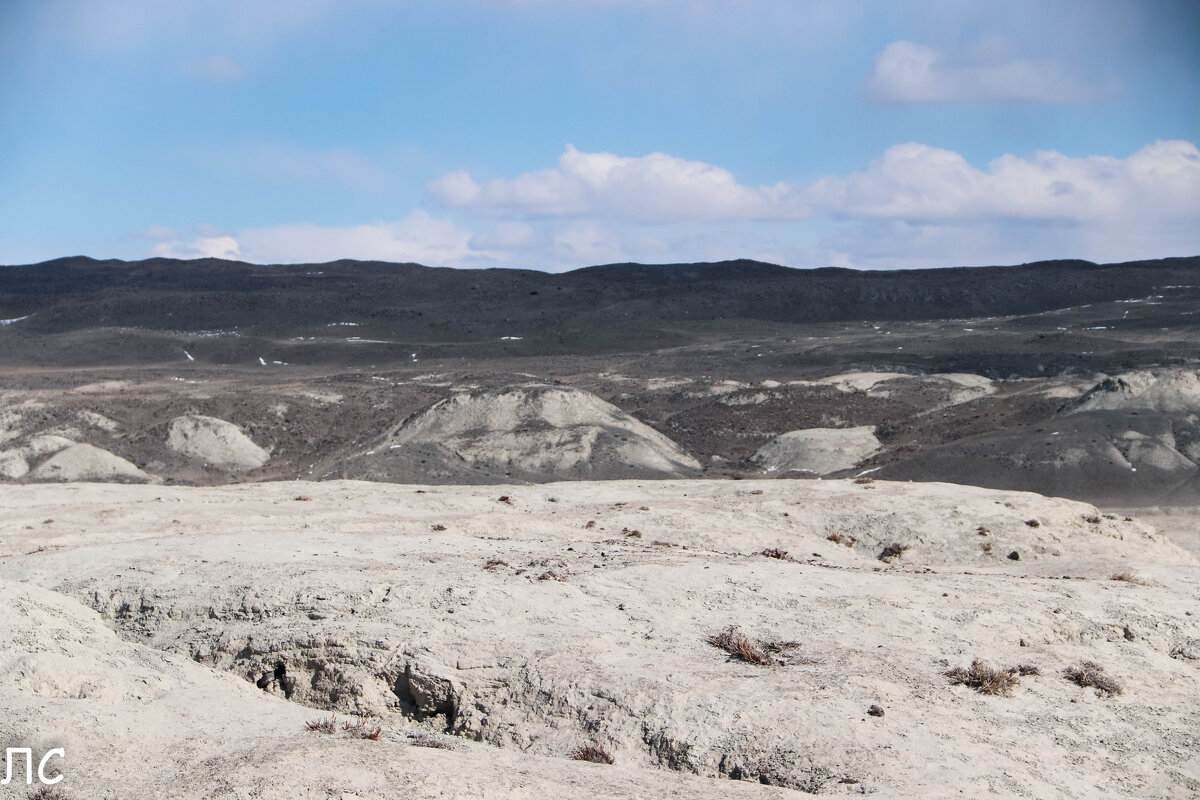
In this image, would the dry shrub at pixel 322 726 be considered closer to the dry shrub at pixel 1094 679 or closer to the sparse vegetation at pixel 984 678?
the sparse vegetation at pixel 984 678

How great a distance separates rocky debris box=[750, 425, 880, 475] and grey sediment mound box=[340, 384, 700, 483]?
3.30 meters

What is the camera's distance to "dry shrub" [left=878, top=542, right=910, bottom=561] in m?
20.3

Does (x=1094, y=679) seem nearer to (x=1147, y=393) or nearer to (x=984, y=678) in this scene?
(x=984, y=678)

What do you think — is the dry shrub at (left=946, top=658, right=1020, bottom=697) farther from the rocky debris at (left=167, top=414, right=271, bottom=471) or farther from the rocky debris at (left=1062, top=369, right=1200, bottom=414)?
the rocky debris at (left=167, top=414, right=271, bottom=471)

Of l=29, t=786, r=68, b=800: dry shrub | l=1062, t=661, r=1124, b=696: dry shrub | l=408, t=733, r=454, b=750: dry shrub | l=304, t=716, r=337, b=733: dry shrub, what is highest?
l=29, t=786, r=68, b=800: dry shrub

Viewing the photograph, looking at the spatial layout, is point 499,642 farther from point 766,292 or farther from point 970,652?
point 766,292

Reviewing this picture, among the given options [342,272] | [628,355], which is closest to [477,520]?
[628,355]

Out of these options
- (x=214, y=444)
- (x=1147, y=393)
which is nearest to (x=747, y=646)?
(x=1147, y=393)

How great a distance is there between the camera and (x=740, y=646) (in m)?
11.6

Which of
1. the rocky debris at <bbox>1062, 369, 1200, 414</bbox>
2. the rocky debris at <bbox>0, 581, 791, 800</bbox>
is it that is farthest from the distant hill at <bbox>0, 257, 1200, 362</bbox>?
the rocky debris at <bbox>0, 581, 791, 800</bbox>

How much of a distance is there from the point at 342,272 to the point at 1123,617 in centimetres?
11131

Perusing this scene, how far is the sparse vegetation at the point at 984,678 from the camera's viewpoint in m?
11.1

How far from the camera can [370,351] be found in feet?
241

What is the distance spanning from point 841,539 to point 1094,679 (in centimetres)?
916
